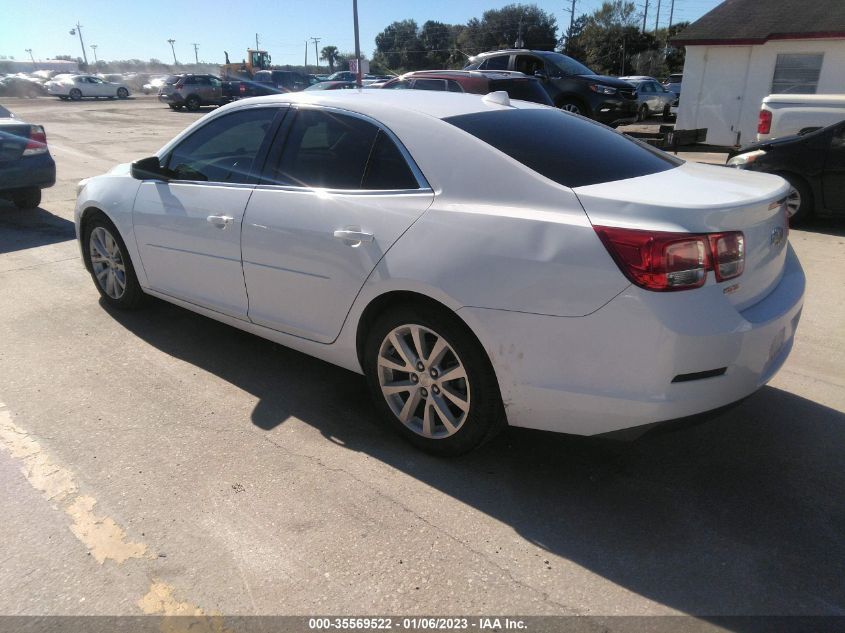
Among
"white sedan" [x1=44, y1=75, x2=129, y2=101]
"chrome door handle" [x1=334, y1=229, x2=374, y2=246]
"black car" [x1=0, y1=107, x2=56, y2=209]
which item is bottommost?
"white sedan" [x1=44, y1=75, x2=129, y2=101]

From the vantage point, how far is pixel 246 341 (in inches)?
183

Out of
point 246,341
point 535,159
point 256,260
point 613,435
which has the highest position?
point 535,159

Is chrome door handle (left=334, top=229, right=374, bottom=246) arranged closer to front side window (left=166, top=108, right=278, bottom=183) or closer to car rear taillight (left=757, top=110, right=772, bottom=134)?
front side window (left=166, top=108, right=278, bottom=183)

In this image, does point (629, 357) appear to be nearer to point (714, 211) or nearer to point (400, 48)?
point (714, 211)

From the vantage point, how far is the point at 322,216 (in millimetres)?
3297

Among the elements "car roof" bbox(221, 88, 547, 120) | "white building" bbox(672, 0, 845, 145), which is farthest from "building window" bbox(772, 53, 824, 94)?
"car roof" bbox(221, 88, 547, 120)

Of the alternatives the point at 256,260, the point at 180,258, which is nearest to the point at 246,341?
the point at 180,258

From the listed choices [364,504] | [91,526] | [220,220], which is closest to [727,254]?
[364,504]

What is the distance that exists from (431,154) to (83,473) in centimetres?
219

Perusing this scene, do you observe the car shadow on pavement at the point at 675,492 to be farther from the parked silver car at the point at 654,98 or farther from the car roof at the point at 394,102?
the parked silver car at the point at 654,98

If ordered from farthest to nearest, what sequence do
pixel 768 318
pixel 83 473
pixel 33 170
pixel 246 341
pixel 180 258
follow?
pixel 33 170, pixel 246 341, pixel 180 258, pixel 83 473, pixel 768 318

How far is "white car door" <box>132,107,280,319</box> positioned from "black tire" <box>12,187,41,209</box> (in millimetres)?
5545

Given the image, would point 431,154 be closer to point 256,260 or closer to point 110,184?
point 256,260

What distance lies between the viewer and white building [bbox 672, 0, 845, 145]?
1470 centimetres
